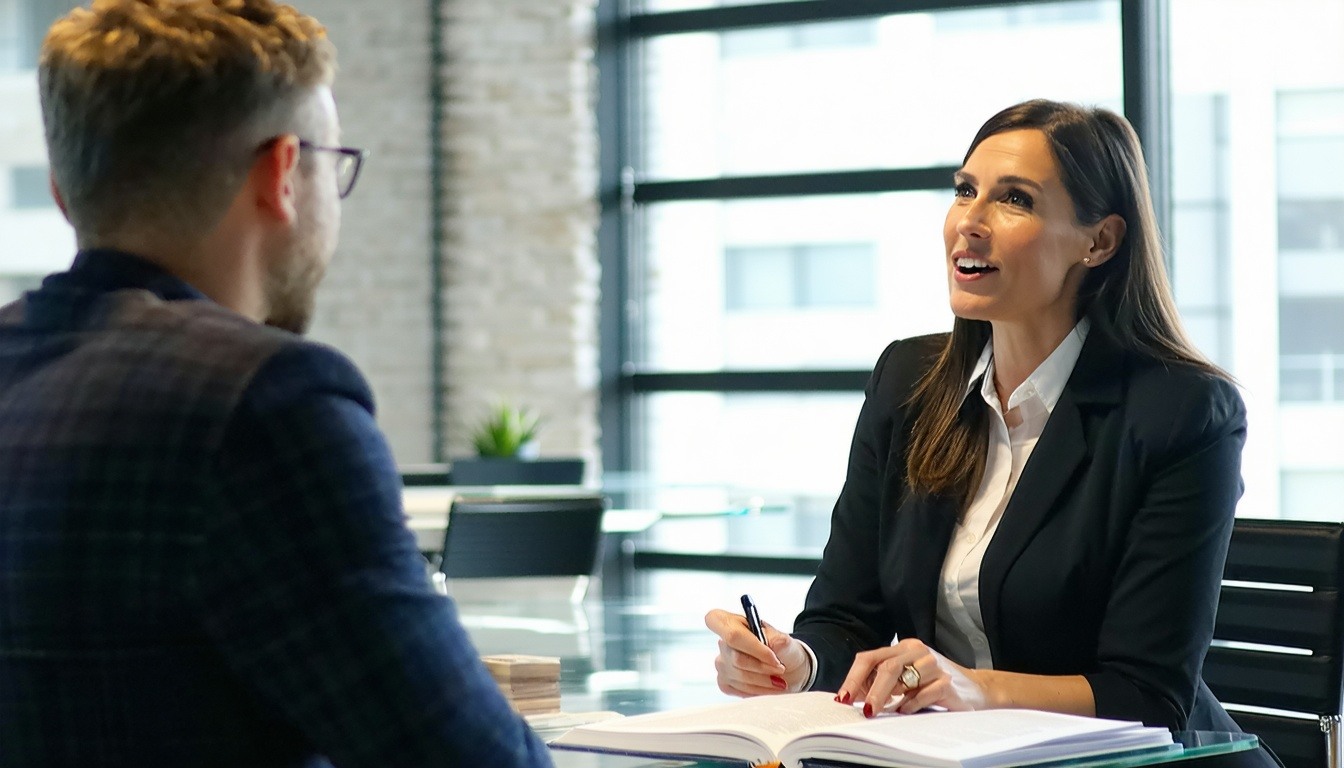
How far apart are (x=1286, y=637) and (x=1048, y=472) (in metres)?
0.38

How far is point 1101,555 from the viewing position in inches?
80.1

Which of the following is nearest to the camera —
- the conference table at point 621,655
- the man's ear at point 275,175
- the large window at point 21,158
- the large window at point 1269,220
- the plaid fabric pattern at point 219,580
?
the plaid fabric pattern at point 219,580

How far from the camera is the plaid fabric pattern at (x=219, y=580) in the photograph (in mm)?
936

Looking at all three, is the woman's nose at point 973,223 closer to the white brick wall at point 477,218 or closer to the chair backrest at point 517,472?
the chair backrest at point 517,472

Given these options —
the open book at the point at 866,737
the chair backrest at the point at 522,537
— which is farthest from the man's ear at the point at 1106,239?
the chair backrest at the point at 522,537

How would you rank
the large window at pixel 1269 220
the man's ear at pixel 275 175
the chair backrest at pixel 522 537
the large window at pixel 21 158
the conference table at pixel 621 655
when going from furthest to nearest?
the large window at pixel 1269 220
the large window at pixel 21 158
the chair backrest at pixel 522 537
the conference table at pixel 621 655
the man's ear at pixel 275 175

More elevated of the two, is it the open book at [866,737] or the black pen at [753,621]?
the black pen at [753,621]

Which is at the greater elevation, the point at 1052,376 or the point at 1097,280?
the point at 1097,280

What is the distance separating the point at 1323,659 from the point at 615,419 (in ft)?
18.5

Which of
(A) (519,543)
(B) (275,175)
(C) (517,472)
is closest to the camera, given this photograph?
(B) (275,175)

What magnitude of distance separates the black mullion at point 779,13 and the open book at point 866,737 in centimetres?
573

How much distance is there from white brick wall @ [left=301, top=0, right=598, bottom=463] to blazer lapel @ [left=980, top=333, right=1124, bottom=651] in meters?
5.30

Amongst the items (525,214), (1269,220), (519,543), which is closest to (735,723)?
(519,543)

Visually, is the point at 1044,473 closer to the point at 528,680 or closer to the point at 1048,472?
the point at 1048,472
